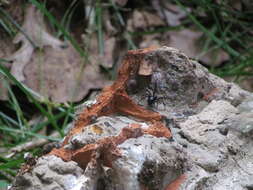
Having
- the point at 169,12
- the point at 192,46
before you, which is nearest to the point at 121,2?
the point at 169,12

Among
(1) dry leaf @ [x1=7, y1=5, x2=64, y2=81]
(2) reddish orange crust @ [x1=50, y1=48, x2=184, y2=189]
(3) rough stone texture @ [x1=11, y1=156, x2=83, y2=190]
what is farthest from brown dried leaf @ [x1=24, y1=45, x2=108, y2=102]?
(3) rough stone texture @ [x1=11, y1=156, x2=83, y2=190]

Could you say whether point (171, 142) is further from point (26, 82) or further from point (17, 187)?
point (26, 82)

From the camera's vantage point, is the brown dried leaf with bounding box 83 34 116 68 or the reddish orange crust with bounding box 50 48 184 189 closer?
the reddish orange crust with bounding box 50 48 184 189

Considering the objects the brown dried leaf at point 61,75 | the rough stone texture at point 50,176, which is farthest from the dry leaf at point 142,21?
the rough stone texture at point 50,176

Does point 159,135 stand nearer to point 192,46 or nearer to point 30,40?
point 30,40

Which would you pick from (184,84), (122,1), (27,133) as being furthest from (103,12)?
(184,84)

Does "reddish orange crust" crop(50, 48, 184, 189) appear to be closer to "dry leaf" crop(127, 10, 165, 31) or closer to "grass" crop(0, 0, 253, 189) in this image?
"grass" crop(0, 0, 253, 189)
